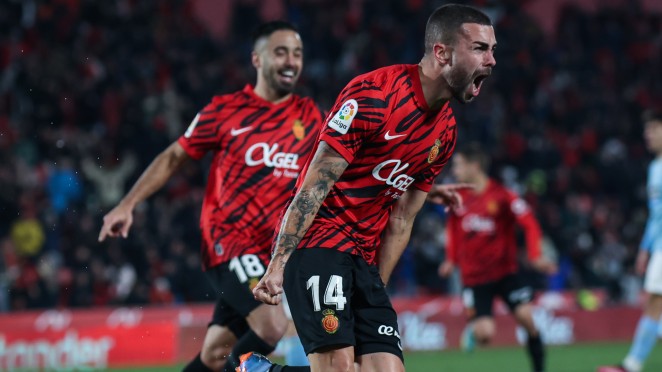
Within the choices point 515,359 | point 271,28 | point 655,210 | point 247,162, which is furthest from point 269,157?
point 515,359

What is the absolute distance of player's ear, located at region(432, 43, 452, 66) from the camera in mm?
5016

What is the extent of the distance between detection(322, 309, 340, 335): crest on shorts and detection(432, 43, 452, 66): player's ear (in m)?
1.37

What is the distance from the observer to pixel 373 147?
5.01 metres

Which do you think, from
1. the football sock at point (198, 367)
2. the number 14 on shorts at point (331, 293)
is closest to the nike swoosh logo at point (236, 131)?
the football sock at point (198, 367)

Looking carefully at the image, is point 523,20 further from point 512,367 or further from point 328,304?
point 328,304

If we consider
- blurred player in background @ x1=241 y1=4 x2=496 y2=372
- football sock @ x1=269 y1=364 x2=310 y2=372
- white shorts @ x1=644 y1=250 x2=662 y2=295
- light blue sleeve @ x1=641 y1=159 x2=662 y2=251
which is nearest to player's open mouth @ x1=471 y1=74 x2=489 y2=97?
blurred player in background @ x1=241 y1=4 x2=496 y2=372

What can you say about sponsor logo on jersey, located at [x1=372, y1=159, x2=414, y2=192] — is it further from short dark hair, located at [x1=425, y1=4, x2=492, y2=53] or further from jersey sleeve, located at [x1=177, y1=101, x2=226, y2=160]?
jersey sleeve, located at [x1=177, y1=101, x2=226, y2=160]

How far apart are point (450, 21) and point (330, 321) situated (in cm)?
161

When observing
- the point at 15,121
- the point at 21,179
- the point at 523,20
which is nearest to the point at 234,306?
the point at 21,179

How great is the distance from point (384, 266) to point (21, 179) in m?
11.5

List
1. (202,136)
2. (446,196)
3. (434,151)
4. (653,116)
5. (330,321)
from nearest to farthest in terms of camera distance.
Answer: (330,321), (434,151), (446,196), (202,136), (653,116)

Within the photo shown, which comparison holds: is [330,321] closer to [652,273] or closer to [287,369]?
[287,369]

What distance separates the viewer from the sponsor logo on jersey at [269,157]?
266 inches

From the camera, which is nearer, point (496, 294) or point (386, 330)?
point (386, 330)
